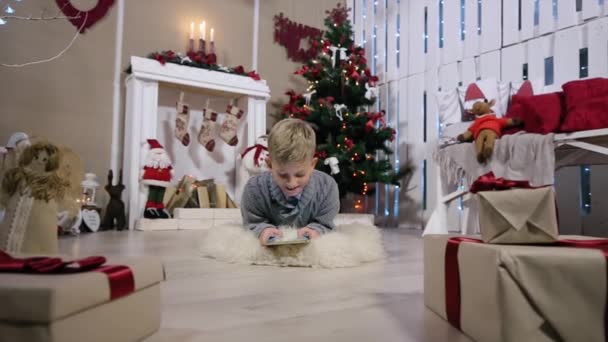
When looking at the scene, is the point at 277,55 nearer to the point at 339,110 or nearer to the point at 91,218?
the point at 339,110

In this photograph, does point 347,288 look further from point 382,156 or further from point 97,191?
point 382,156

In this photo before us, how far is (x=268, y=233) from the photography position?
1.46 m

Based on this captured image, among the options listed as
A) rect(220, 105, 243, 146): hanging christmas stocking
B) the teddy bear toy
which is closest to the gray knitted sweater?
the teddy bear toy

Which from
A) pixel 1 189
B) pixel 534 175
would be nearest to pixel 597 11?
pixel 534 175

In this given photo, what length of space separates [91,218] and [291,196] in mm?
1786

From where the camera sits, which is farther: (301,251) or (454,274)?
(301,251)

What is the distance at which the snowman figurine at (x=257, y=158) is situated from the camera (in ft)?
10.9

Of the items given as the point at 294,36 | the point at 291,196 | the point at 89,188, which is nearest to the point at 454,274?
the point at 291,196

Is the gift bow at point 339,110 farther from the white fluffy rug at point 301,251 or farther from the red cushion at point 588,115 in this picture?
the white fluffy rug at point 301,251

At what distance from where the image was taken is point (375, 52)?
4363 millimetres

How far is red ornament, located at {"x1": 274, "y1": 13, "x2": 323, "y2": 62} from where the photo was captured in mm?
4309

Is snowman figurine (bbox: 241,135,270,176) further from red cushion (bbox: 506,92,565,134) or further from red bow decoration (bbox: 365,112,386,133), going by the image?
red cushion (bbox: 506,92,565,134)

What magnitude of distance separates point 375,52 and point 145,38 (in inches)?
81.8

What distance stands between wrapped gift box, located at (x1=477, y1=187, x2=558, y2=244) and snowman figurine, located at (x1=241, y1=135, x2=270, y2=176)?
8.92 ft
